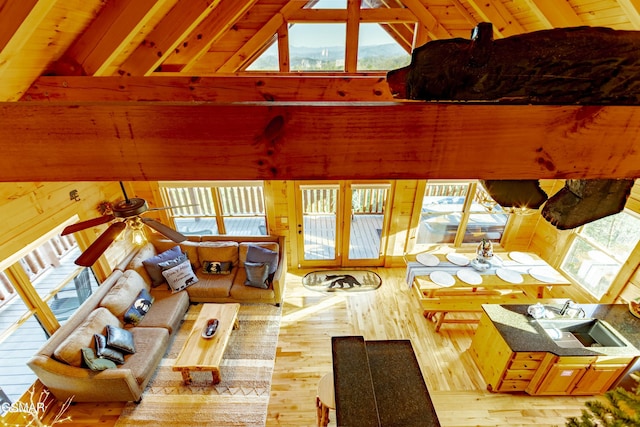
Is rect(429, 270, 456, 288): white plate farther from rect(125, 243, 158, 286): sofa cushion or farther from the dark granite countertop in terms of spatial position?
rect(125, 243, 158, 286): sofa cushion

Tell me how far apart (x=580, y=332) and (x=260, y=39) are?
5.36 meters

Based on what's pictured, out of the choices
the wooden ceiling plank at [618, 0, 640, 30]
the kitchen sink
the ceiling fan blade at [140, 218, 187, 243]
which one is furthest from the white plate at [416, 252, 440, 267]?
the ceiling fan blade at [140, 218, 187, 243]

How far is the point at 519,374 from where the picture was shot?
3.22 metres

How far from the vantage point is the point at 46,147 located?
0.65 meters

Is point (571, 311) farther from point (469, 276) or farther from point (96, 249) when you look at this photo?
point (96, 249)

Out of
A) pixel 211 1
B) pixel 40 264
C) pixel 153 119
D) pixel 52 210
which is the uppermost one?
pixel 211 1

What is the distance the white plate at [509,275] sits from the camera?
414 cm

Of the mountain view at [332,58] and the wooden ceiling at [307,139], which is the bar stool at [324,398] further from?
the mountain view at [332,58]

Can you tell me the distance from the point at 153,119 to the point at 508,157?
32.6 inches

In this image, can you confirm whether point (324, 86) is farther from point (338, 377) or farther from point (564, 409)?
point (564, 409)

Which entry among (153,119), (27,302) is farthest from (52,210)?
(153,119)

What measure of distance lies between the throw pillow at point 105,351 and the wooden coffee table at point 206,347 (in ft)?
2.16

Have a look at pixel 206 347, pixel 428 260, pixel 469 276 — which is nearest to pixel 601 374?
pixel 469 276

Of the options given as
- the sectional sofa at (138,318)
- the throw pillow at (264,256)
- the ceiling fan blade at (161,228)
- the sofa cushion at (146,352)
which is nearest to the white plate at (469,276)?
the sectional sofa at (138,318)
